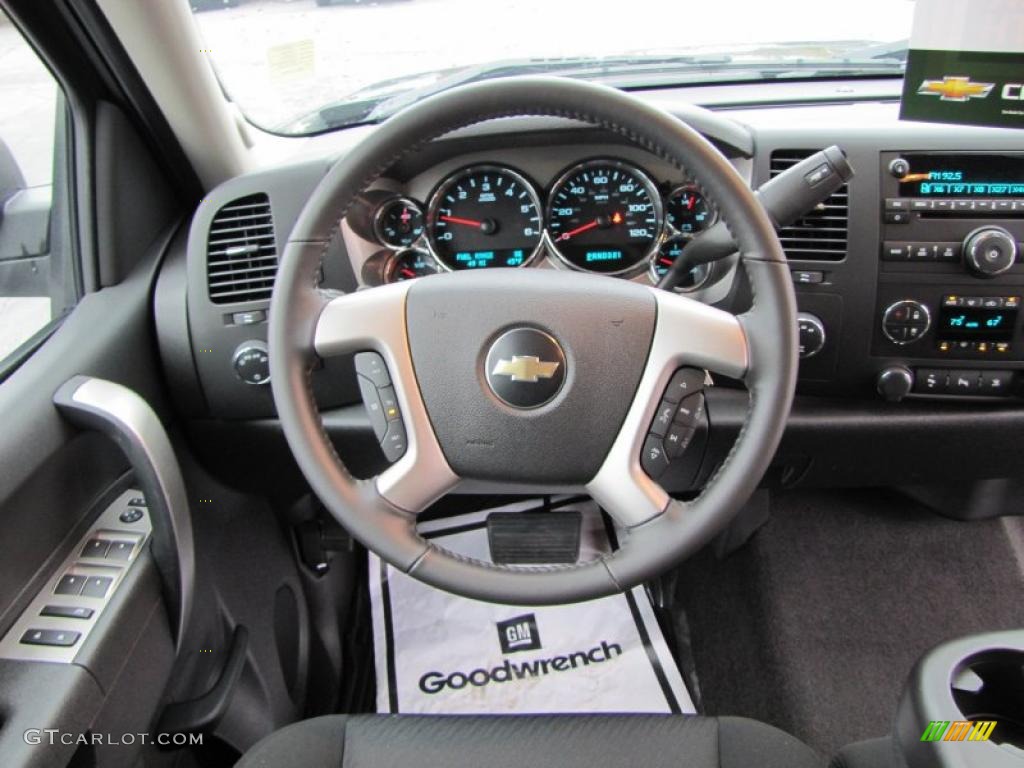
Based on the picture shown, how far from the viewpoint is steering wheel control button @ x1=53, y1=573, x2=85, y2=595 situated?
1.03 m

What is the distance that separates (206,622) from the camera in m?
1.33

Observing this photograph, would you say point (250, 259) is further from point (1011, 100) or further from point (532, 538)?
point (1011, 100)

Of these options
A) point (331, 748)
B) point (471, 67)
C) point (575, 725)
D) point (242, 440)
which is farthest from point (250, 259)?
point (575, 725)

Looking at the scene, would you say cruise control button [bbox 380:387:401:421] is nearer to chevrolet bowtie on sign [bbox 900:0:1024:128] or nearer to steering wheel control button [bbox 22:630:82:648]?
steering wheel control button [bbox 22:630:82:648]

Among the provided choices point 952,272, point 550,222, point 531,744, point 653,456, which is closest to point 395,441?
point 653,456

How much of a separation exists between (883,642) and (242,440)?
129 cm

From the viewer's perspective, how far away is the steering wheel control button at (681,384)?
92cm

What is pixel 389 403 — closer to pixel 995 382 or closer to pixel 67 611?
pixel 67 611

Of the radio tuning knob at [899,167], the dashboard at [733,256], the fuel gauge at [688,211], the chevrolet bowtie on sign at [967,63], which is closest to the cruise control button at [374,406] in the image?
the dashboard at [733,256]

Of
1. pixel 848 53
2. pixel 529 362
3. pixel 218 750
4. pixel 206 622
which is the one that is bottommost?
pixel 218 750

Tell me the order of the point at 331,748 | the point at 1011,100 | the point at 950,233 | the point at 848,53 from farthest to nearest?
the point at 848,53 < the point at 950,233 < the point at 331,748 < the point at 1011,100

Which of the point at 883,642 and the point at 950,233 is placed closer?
the point at 950,233

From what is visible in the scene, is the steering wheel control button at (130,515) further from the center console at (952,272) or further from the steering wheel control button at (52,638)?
the center console at (952,272)

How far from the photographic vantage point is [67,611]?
101 cm
